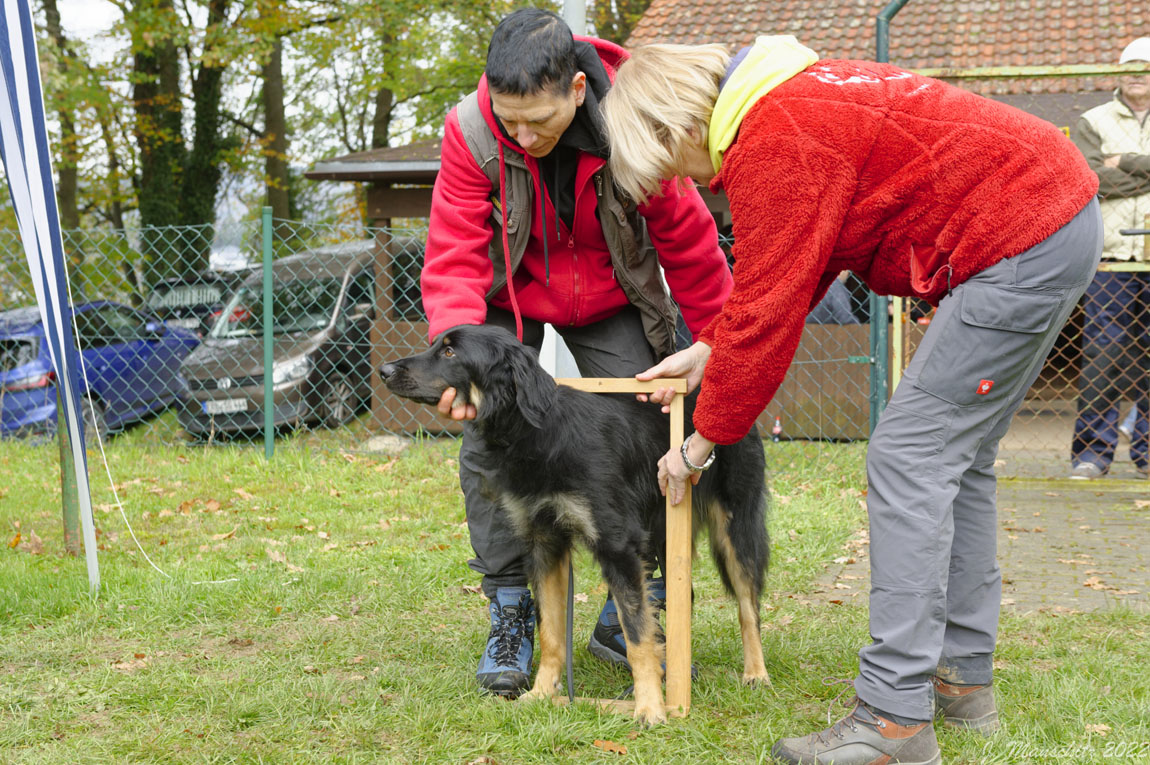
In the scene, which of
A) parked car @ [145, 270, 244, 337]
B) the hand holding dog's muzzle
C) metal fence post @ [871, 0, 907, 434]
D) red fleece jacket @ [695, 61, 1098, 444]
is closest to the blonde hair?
red fleece jacket @ [695, 61, 1098, 444]

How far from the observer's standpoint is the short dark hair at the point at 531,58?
3002 millimetres

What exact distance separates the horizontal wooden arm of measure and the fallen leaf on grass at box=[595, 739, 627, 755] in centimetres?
107

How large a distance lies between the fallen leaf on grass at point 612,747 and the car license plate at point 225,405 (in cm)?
786

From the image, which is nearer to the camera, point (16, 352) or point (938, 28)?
point (16, 352)

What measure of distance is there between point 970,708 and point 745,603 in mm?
804

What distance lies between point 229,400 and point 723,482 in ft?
25.1

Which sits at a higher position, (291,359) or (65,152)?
(65,152)

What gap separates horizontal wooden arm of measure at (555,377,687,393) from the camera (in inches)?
125

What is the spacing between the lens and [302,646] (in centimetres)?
396

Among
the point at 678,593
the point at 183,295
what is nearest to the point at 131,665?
the point at 678,593

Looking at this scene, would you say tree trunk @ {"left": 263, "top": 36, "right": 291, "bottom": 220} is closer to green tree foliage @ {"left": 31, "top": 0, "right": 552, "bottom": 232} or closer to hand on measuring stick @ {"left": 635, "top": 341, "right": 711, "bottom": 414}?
green tree foliage @ {"left": 31, "top": 0, "right": 552, "bottom": 232}

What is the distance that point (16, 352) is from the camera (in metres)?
10.6

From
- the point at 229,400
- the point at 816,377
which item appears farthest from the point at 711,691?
the point at 229,400

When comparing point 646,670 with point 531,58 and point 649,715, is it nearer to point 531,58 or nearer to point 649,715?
point 649,715
